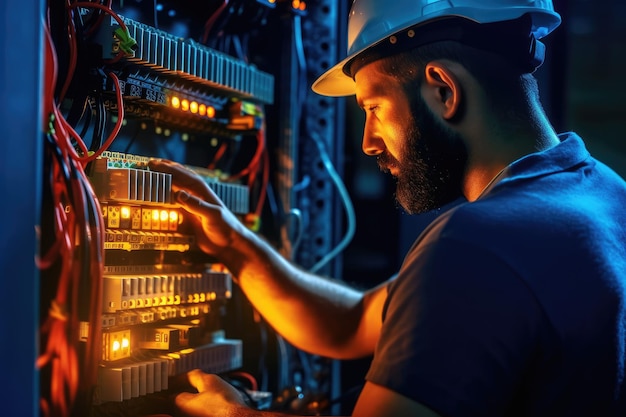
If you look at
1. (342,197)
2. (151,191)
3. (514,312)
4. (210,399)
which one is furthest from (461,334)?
(342,197)

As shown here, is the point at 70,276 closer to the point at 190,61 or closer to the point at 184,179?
the point at 184,179

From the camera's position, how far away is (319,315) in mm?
1853

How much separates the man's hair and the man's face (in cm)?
6

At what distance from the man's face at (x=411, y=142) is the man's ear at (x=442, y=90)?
0.02 metres

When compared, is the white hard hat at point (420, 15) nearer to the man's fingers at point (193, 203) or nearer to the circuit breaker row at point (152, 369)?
the man's fingers at point (193, 203)

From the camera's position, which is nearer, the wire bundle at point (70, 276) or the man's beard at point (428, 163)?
the wire bundle at point (70, 276)

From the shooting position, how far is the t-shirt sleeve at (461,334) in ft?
3.22

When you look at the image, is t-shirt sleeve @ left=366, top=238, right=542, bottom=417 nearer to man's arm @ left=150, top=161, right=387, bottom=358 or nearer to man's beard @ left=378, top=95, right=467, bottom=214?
man's beard @ left=378, top=95, right=467, bottom=214

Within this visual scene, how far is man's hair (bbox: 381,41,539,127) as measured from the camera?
4.31 ft

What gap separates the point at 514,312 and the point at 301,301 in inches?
35.5

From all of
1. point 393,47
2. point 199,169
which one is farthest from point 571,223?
point 199,169

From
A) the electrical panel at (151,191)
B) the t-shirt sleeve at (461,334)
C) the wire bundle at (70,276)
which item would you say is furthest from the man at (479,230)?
the wire bundle at (70,276)

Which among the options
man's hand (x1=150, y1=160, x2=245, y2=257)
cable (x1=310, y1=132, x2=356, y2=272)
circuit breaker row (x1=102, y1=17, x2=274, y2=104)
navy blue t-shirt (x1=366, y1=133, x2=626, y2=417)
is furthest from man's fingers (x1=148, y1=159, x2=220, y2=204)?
navy blue t-shirt (x1=366, y1=133, x2=626, y2=417)

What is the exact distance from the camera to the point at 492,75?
4.33 ft
